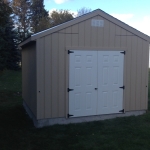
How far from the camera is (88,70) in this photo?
782cm

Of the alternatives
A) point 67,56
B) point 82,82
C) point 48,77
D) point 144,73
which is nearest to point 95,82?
point 82,82

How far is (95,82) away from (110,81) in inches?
20.6

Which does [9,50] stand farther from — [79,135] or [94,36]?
[79,135]

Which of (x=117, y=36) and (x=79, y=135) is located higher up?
(x=117, y=36)

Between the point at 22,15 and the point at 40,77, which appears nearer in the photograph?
the point at 40,77

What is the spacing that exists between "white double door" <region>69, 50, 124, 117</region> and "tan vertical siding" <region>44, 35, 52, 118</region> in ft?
2.04

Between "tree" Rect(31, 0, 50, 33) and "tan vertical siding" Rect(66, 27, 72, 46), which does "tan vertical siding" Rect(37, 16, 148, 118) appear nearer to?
"tan vertical siding" Rect(66, 27, 72, 46)

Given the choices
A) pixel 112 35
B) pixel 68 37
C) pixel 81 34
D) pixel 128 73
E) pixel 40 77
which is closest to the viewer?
pixel 40 77

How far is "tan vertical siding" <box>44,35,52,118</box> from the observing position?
289 inches

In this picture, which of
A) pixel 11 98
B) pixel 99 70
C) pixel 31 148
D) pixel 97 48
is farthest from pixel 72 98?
pixel 11 98

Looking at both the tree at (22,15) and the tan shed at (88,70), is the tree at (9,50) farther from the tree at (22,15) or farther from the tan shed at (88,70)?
the tan shed at (88,70)

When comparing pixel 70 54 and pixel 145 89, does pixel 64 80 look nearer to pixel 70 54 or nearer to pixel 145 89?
pixel 70 54

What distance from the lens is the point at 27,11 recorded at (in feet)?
131

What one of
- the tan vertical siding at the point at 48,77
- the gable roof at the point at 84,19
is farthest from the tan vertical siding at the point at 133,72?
the tan vertical siding at the point at 48,77
